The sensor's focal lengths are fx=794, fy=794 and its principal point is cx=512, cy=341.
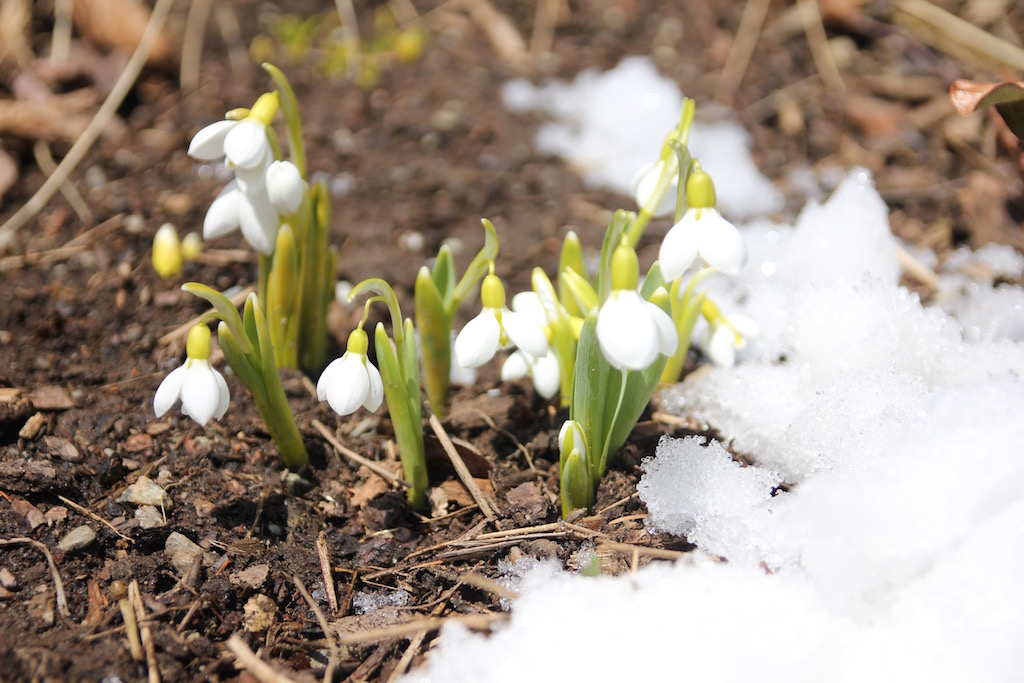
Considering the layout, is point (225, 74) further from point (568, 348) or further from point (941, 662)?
point (941, 662)

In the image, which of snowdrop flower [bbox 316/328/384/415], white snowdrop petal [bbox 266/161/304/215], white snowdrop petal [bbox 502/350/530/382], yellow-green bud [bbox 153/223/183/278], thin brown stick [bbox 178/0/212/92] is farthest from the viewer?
thin brown stick [bbox 178/0/212/92]

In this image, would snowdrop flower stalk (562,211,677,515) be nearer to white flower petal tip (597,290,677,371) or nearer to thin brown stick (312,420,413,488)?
Result: white flower petal tip (597,290,677,371)

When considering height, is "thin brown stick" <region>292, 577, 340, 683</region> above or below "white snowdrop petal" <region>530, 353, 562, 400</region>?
below

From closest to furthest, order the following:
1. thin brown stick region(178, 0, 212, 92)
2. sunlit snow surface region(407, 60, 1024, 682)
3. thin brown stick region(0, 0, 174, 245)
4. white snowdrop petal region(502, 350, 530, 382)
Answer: sunlit snow surface region(407, 60, 1024, 682), white snowdrop petal region(502, 350, 530, 382), thin brown stick region(0, 0, 174, 245), thin brown stick region(178, 0, 212, 92)

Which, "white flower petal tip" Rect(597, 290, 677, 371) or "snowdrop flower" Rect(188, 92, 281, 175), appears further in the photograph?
"snowdrop flower" Rect(188, 92, 281, 175)

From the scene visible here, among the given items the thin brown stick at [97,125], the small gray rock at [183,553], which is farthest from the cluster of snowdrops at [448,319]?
the thin brown stick at [97,125]

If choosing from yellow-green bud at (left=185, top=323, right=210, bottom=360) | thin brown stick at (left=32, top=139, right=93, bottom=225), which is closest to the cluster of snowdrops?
yellow-green bud at (left=185, top=323, right=210, bottom=360)

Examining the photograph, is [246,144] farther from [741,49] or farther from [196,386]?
[741,49]

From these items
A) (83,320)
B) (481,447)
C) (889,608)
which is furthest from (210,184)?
(889,608)
